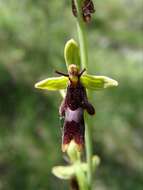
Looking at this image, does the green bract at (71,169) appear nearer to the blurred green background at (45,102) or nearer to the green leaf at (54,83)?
the green leaf at (54,83)

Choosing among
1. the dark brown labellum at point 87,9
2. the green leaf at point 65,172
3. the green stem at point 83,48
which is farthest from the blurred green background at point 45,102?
the dark brown labellum at point 87,9

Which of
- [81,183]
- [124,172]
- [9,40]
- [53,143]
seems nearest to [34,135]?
[53,143]

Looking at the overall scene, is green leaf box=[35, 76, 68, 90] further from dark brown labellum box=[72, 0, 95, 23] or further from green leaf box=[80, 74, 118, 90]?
dark brown labellum box=[72, 0, 95, 23]

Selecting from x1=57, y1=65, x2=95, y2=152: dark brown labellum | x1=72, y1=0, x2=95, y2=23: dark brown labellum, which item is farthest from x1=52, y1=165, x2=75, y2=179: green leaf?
x1=72, y1=0, x2=95, y2=23: dark brown labellum

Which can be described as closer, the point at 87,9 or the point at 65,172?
the point at 87,9

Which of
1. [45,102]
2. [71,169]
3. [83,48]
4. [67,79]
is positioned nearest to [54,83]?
[67,79]

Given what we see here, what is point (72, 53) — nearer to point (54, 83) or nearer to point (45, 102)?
point (54, 83)

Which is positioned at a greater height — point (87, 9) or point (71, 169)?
point (87, 9)
